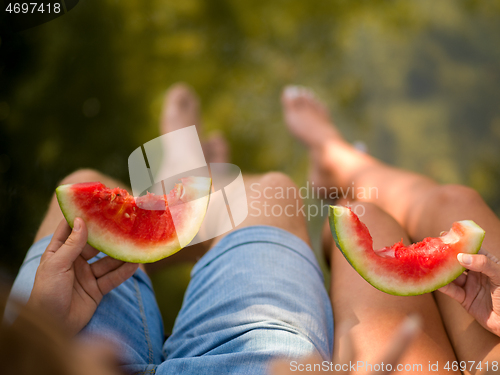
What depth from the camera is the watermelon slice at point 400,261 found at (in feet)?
2.05

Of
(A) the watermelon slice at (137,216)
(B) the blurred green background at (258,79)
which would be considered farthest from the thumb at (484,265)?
(B) the blurred green background at (258,79)

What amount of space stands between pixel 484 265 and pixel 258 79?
46.8 inches

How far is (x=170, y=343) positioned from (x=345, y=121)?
3.61 feet

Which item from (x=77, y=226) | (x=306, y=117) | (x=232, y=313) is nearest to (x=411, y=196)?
(x=232, y=313)

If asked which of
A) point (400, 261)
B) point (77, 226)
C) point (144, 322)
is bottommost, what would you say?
point (144, 322)

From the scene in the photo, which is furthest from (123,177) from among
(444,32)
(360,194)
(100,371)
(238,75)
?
(444,32)

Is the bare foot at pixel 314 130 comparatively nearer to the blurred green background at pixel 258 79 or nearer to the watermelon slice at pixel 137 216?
the blurred green background at pixel 258 79

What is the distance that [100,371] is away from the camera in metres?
0.36

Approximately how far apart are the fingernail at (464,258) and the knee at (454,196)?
253mm

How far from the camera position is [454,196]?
2.73 feet

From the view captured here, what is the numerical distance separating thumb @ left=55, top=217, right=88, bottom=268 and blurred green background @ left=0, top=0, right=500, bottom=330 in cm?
63

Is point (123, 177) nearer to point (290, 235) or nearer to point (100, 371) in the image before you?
point (290, 235)

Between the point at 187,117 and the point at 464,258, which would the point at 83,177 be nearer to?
the point at 187,117

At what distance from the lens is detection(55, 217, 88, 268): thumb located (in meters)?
0.64
